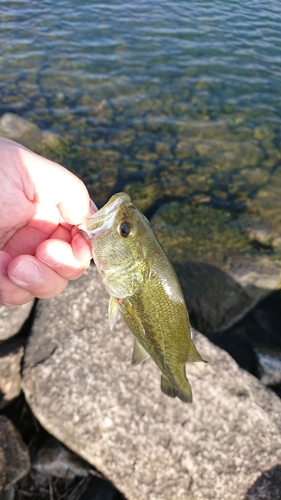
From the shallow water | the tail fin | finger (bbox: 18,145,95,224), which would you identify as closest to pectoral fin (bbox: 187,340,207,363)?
the tail fin

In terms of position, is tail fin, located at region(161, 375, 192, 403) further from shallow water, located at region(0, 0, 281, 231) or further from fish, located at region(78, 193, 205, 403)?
shallow water, located at region(0, 0, 281, 231)

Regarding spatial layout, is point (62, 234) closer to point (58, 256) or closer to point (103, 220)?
point (58, 256)

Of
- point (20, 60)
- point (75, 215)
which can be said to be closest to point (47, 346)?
point (75, 215)

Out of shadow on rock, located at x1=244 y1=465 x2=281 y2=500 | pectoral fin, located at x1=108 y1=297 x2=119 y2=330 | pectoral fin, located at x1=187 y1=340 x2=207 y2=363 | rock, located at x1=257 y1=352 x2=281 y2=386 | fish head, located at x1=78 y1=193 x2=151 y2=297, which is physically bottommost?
rock, located at x1=257 y1=352 x2=281 y2=386

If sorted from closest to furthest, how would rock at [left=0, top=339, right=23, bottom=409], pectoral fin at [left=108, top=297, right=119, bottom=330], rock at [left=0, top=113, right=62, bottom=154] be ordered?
pectoral fin at [left=108, top=297, right=119, bottom=330], rock at [left=0, top=339, right=23, bottom=409], rock at [left=0, top=113, right=62, bottom=154]

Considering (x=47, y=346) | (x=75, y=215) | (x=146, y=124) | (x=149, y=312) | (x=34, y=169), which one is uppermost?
(x=34, y=169)

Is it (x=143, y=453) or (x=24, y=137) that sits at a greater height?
(x=24, y=137)

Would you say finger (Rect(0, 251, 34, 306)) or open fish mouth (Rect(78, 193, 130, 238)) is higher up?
open fish mouth (Rect(78, 193, 130, 238))

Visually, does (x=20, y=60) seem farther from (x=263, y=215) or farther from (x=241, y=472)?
(x=241, y=472)
